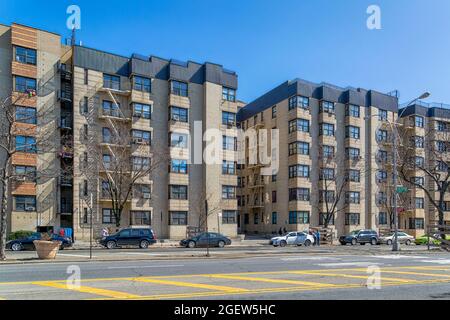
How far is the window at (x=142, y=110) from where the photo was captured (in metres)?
47.6

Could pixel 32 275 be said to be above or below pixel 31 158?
below

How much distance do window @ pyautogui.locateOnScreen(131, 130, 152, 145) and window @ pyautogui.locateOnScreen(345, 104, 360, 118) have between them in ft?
94.0

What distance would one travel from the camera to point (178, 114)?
50250 millimetres

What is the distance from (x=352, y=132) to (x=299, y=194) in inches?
501

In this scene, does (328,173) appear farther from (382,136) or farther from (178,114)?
(178,114)

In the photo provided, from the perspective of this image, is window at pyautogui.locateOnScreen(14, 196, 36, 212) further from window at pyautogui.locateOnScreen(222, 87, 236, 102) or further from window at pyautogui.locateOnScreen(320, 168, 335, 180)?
window at pyautogui.locateOnScreen(320, 168, 335, 180)

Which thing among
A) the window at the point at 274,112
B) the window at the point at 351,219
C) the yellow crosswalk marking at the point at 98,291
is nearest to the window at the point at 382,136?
the window at the point at 351,219

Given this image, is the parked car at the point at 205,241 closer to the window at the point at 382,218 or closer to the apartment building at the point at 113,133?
the apartment building at the point at 113,133

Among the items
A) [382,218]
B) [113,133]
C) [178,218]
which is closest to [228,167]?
[178,218]

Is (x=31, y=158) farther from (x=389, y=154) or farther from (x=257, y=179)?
(x=389, y=154)

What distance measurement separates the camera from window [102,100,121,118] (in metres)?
46.6

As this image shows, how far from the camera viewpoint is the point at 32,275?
1343 centimetres
